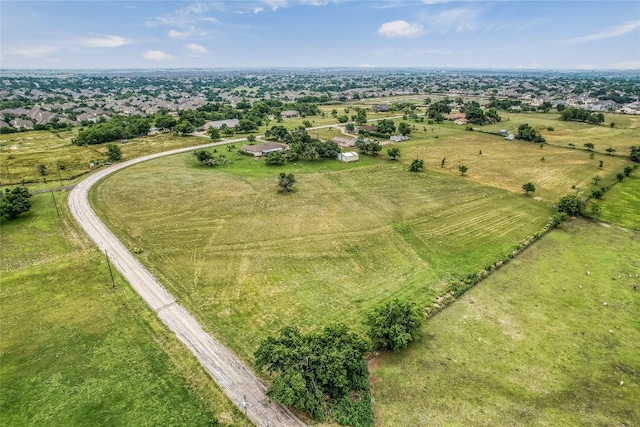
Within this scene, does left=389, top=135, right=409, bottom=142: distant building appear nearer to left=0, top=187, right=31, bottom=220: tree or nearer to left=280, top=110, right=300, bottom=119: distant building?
left=280, top=110, right=300, bottom=119: distant building

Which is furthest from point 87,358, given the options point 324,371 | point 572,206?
point 572,206

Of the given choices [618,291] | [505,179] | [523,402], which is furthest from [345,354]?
[505,179]

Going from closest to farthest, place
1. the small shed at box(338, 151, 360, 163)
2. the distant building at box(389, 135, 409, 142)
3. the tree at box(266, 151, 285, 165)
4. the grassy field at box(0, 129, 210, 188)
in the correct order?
the grassy field at box(0, 129, 210, 188), the tree at box(266, 151, 285, 165), the small shed at box(338, 151, 360, 163), the distant building at box(389, 135, 409, 142)

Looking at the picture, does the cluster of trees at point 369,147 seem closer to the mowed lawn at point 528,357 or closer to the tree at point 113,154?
the mowed lawn at point 528,357

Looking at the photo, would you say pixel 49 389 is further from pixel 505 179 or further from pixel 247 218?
pixel 505 179

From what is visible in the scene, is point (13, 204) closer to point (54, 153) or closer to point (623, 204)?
point (54, 153)

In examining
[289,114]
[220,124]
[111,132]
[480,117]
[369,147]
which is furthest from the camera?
[289,114]

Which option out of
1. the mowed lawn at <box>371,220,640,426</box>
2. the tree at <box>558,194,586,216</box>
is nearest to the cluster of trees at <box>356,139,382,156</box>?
the tree at <box>558,194,586,216</box>
